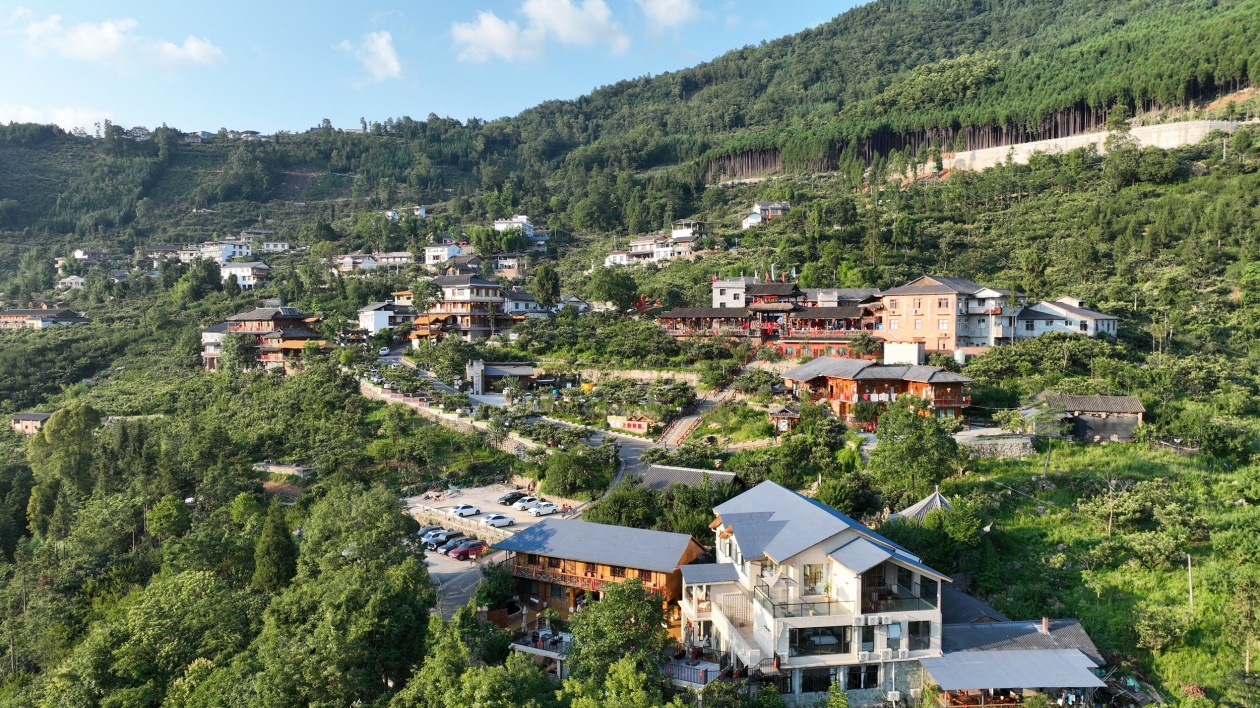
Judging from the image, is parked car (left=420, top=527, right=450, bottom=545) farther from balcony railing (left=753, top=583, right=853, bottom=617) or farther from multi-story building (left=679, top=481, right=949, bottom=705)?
balcony railing (left=753, top=583, right=853, bottom=617)

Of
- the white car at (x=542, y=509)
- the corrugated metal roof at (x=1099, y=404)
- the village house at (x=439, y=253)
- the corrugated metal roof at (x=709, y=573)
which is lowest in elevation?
the white car at (x=542, y=509)

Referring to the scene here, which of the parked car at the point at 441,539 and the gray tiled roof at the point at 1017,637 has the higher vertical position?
the gray tiled roof at the point at 1017,637

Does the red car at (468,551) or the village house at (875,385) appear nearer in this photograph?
the red car at (468,551)

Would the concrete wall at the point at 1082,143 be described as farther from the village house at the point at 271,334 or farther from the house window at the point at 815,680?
the house window at the point at 815,680

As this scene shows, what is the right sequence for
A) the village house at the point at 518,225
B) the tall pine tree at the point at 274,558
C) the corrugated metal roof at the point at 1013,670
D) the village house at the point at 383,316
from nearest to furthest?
the corrugated metal roof at the point at 1013,670, the tall pine tree at the point at 274,558, the village house at the point at 383,316, the village house at the point at 518,225

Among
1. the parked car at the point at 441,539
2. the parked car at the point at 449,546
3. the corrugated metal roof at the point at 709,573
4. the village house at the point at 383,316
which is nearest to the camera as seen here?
the corrugated metal roof at the point at 709,573

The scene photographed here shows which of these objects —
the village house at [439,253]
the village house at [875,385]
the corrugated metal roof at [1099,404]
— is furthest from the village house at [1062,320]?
the village house at [439,253]
